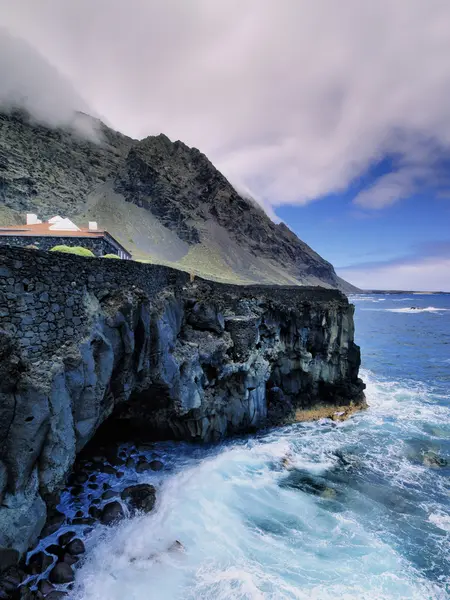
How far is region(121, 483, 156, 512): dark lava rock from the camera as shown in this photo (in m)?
14.7

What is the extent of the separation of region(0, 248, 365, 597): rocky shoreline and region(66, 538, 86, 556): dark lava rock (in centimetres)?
30

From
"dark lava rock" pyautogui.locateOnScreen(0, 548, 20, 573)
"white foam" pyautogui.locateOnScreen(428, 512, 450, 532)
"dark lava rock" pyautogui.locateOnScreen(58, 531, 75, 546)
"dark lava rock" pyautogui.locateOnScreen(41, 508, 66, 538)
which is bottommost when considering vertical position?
"white foam" pyautogui.locateOnScreen(428, 512, 450, 532)

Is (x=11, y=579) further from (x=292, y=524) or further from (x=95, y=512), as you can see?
(x=292, y=524)

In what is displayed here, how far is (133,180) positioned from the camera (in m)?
153

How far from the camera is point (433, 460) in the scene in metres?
22.0

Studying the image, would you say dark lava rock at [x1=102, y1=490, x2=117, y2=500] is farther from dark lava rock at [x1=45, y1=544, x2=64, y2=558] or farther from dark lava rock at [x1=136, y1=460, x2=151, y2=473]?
dark lava rock at [x1=45, y1=544, x2=64, y2=558]

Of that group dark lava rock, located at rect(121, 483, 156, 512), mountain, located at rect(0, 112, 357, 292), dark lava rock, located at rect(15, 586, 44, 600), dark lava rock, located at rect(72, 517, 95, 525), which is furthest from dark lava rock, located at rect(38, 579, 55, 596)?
mountain, located at rect(0, 112, 357, 292)

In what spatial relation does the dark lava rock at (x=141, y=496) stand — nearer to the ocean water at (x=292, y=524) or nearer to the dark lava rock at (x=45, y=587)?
the ocean water at (x=292, y=524)

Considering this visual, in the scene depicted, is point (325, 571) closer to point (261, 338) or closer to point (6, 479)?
point (6, 479)

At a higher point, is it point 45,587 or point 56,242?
point 56,242

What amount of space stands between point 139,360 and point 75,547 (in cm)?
734

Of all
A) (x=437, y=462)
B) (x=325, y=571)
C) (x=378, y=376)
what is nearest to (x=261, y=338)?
(x=437, y=462)

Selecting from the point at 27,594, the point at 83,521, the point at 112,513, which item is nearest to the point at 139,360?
the point at 112,513

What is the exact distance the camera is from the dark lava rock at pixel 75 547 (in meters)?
11.8
